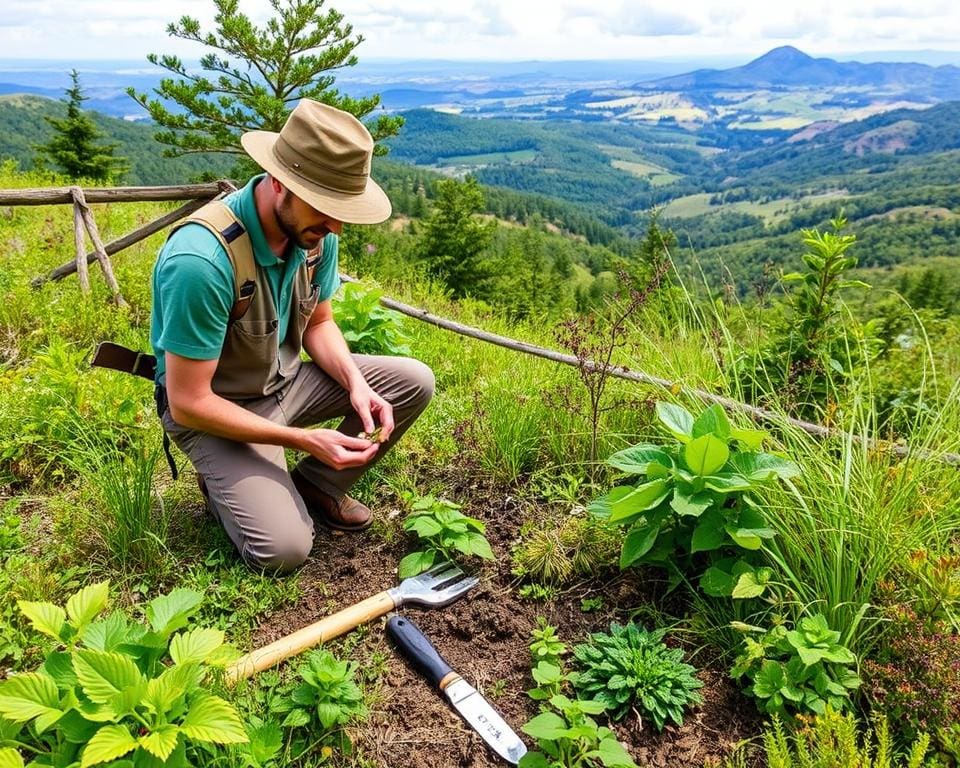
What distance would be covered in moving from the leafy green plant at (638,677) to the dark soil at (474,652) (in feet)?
0.21

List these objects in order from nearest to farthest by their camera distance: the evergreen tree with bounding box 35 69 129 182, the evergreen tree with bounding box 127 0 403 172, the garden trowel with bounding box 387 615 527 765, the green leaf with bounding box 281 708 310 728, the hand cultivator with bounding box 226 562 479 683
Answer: the green leaf with bounding box 281 708 310 728, the garden trowel with bounding box 387 615 527 765, the hand cultivator with bounding box 226 562 479 683, the evergreen tree with bounding box 127 0 403 172, the evergreen tree with bounding box 35 69 129 182

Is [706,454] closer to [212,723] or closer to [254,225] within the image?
[212,723]

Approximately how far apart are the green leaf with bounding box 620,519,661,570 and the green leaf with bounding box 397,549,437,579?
0.85m

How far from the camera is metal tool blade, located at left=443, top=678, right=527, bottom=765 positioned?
204 centimetres

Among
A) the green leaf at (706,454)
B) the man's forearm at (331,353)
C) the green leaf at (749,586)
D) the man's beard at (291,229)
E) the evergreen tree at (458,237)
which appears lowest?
the evergreen tree at (458,237)

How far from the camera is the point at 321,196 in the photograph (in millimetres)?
2355

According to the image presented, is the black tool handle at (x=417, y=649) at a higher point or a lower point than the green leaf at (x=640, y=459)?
lower

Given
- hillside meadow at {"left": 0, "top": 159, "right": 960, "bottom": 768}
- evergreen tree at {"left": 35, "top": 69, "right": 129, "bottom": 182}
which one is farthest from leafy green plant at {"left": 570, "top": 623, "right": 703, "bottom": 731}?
evergreen tree at {"left": 35, "top": 69, "right": 129, "bottom": 182}

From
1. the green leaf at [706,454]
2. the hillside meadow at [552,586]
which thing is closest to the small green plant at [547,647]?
the hillside meadow at [552,586]

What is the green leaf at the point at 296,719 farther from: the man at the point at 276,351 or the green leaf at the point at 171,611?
the man at the point at 276,351

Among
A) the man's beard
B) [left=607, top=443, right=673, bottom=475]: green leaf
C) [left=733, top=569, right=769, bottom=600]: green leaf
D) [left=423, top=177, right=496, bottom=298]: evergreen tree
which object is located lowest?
[left=423, top=177, right=496, bottom=298]: evergreen tree

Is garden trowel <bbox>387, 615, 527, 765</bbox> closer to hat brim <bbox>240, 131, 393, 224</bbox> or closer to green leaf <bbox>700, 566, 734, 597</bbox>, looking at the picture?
green leaf <bbox>700, 566, 734, 597</bbox>

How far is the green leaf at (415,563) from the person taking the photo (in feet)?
9.00

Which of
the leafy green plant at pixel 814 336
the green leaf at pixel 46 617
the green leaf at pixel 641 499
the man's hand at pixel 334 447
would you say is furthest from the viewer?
the leafy green plant at pixel 814 336
